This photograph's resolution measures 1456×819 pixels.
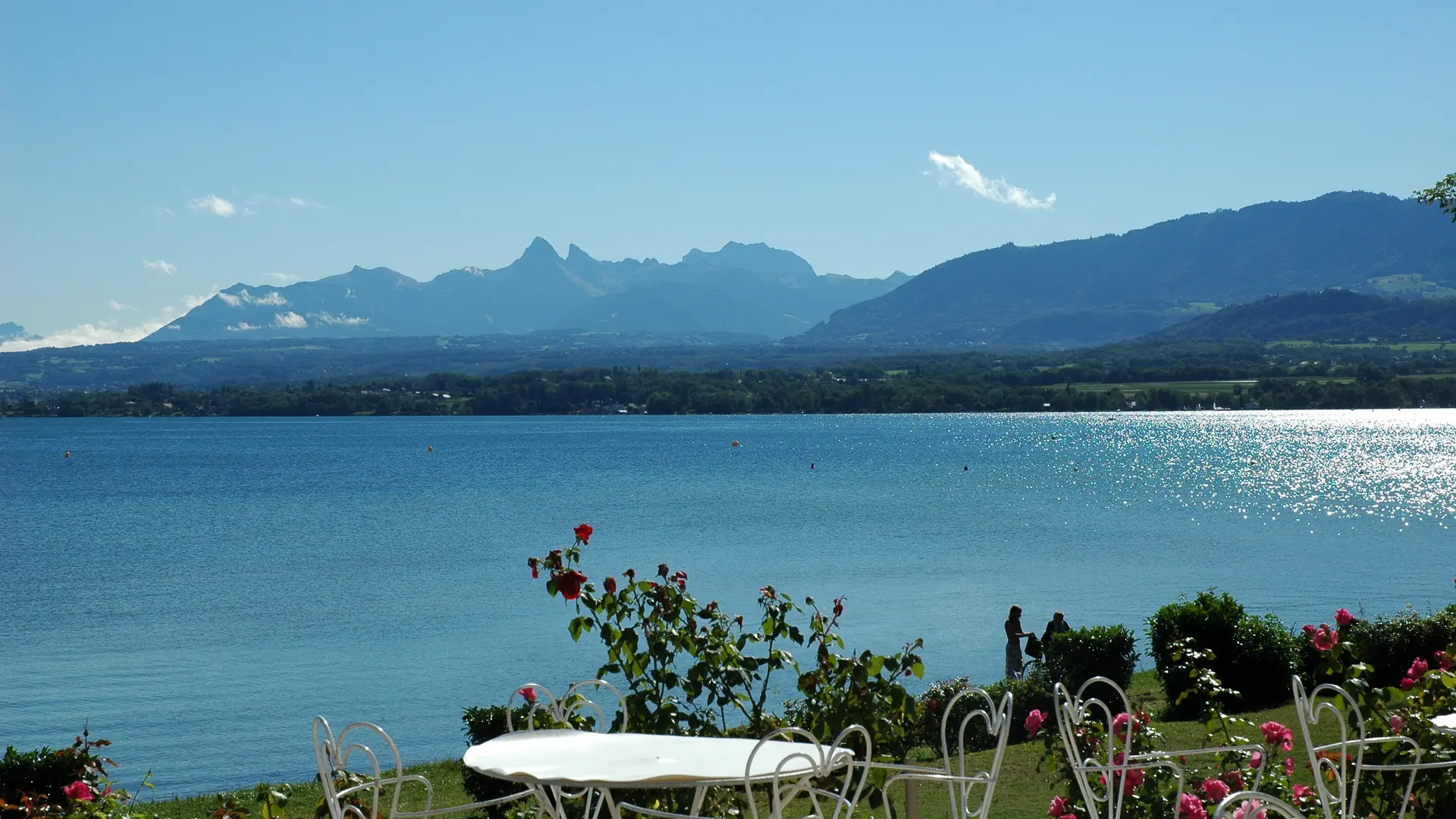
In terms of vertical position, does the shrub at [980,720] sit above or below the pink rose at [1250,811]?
below

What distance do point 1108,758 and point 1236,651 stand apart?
9322 mm

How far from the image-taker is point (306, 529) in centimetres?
5419

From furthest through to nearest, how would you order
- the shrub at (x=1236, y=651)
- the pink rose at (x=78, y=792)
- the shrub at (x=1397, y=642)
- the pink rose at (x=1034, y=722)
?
the shrub at (x=1236, y=651), the shrub at (x=1397, y=642), the pink rose at (x=78, y=792), the pink rose at (x=1034, y=722)

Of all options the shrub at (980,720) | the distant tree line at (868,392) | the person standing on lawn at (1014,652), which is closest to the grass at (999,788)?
the shrub at (980,720)

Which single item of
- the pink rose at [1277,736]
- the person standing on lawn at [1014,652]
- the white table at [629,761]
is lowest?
the person standing on lawn at [1014,652]

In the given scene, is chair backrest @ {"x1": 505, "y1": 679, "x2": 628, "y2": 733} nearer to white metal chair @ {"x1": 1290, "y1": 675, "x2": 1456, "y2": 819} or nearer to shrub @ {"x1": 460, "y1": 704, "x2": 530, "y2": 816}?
white metal chair @ {"x1": 1290, "y1": 675, "x2": 1456, "y2": 819}

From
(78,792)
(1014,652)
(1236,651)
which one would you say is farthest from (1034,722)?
(1014,652)

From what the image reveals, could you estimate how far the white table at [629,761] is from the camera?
11.2 feet

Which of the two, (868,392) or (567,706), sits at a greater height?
(567,706)

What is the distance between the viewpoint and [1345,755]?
3.55 metres

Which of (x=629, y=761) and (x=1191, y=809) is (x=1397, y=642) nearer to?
(x=1191, y=809)

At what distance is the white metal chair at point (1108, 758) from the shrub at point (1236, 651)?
764cm

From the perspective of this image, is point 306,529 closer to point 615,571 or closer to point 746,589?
point 615,571

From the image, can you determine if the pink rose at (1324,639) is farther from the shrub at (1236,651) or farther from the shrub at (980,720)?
the shrub at (1236,651)
